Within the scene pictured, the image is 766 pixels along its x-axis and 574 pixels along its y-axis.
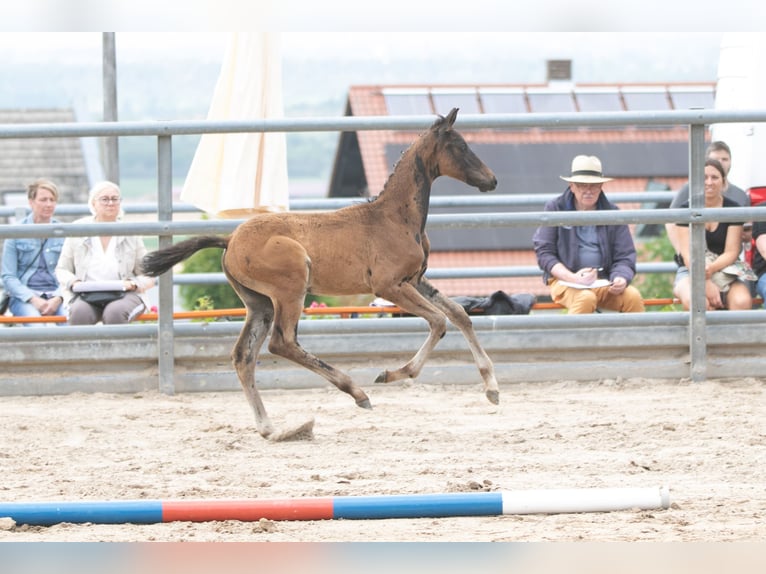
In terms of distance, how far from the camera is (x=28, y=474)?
490cm

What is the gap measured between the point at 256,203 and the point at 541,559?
6968 mm

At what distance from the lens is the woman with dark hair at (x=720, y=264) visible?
7543mm

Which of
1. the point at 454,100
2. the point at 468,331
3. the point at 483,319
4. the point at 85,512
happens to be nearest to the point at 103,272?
the point at 483,319

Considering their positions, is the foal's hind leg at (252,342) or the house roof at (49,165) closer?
the foal's hind leg at (252,342)

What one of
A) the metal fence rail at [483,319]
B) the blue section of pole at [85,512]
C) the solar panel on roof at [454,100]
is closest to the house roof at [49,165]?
the solar panel on roof at [454,100]

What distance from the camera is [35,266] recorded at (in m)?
8.63

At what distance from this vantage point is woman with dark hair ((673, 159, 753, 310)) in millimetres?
7543

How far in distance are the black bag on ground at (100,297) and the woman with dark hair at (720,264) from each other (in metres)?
3.88

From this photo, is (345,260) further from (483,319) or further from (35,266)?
(35,266)

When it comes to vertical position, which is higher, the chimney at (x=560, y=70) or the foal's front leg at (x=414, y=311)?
the chimney at (x=560, y=70)

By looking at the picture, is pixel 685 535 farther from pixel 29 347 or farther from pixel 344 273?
pixel 29 347

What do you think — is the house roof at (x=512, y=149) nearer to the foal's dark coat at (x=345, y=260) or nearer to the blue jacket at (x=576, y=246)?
the blue jacket at (x=576, y=246)

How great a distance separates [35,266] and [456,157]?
4026mm

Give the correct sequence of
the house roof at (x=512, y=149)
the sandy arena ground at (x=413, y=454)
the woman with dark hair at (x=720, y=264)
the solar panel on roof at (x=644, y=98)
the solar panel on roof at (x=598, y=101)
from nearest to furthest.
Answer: the sandy arena ground at (x=413, y=454) < the woman with dark hair at (x=720, y=264) < the house roof at (x=512, y=149) < the solar panel on roof at (x=598, y=101) < the solar panel on roof at (x=644, y=98)
